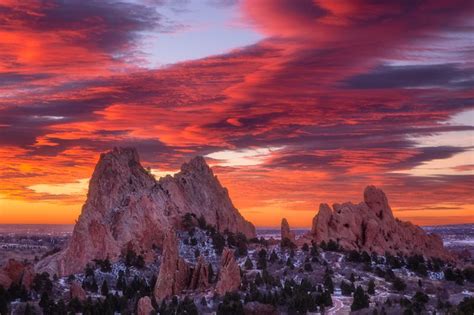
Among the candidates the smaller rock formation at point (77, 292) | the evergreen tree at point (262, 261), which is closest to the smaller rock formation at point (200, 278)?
the evergreen tree at point (262, 261)

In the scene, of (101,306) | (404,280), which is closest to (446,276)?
(404,280)

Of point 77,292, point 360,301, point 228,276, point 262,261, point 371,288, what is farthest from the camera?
point 262,261

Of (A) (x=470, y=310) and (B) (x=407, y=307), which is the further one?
(B) (x=407, y=307)

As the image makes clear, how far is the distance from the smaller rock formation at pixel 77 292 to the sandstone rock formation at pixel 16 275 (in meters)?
11.1

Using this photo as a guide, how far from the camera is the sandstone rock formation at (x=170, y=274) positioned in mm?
165875

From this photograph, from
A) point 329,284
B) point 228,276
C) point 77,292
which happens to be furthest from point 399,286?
point 77,292

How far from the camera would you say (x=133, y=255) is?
189m

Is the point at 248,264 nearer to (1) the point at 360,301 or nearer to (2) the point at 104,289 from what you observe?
(2) the point at 104,289

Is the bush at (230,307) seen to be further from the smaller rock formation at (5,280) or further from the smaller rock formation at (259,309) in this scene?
the smaller rock formation at (5,280)

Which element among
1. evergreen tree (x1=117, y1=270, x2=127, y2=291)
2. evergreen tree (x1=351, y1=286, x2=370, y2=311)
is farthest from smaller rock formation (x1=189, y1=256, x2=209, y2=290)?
evergreen tree (x1=351, y1=286, x2=370, y2=311)

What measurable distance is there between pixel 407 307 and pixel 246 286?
38.5m

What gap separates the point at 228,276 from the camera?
16525 cm

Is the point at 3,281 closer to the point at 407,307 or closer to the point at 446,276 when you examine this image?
the point at 407,307

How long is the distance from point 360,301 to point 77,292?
6174 centimetres
